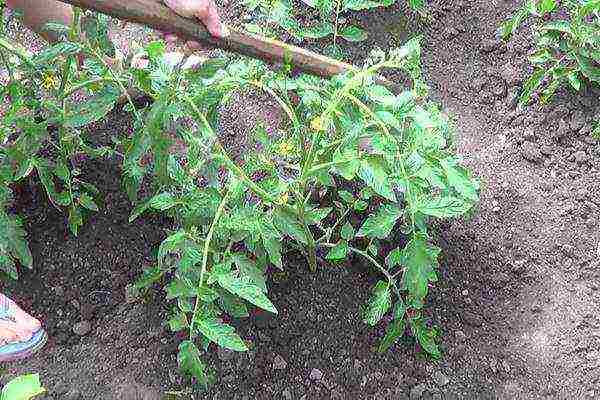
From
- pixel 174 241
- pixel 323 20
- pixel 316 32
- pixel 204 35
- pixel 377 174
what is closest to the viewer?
pixel 377 174

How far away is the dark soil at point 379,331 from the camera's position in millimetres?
1682

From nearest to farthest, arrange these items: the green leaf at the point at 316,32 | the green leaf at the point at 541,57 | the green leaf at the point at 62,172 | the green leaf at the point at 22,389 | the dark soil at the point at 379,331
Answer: the green leaf at the point at 22,389 < the green leaf at the point at 62,172 < the dark soil at the point at 379,331 < the green leaf at the point at 316,32 < the green leaf at the point at 541,57

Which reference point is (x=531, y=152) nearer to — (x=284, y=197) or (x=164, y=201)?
(x=284, y=197)

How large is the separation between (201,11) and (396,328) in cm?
76

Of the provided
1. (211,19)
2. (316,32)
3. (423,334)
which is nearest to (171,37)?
(316,32)

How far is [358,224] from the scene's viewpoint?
5.89 feet

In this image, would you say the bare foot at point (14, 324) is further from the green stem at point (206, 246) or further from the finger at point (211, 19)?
the finger at point (211, 19)

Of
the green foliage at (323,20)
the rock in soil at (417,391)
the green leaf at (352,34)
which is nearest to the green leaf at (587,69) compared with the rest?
the green foliage at (323,20)

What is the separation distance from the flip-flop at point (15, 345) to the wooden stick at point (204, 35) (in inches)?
27.3

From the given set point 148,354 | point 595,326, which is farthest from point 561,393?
point 148,354

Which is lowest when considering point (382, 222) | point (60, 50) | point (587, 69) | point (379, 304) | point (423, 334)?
point (423, 334)

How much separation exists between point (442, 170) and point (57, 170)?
799mm

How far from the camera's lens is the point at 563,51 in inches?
76.1

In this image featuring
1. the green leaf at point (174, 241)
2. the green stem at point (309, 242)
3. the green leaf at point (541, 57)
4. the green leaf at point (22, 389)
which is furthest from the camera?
the green leaf at point (541, 57)
